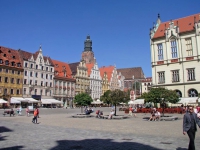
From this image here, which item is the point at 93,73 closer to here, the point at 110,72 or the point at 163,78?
the point at 110,72

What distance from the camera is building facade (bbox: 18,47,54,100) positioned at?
63938 millimetres

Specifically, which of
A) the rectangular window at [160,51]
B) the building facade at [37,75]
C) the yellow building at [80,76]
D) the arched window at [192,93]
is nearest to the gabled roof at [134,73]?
the yellow building at [80,76]

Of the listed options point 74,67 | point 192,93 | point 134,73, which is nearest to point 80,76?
point 74,67

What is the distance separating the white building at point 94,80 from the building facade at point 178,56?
44397 mm

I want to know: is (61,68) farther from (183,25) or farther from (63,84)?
(183,25)

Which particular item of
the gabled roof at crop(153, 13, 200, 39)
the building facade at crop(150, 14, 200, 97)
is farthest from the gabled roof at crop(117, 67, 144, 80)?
the building facade at crop(150, 14, 200, 97)

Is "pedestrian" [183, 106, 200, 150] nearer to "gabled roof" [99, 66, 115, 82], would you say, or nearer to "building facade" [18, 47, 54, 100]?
"building facade" [18, 47, 54, 100]

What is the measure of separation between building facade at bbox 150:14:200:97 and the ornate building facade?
37514mm

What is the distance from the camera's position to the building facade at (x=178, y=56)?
40.8 m

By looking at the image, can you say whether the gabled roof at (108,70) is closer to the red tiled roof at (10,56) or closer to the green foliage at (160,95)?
the red tiled roof at (10,56)

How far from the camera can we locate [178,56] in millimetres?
42750

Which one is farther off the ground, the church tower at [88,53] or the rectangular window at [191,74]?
the church tower at [88,53]

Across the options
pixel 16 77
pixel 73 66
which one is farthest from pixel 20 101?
pixel 73 66

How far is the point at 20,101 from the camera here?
57594 mm
